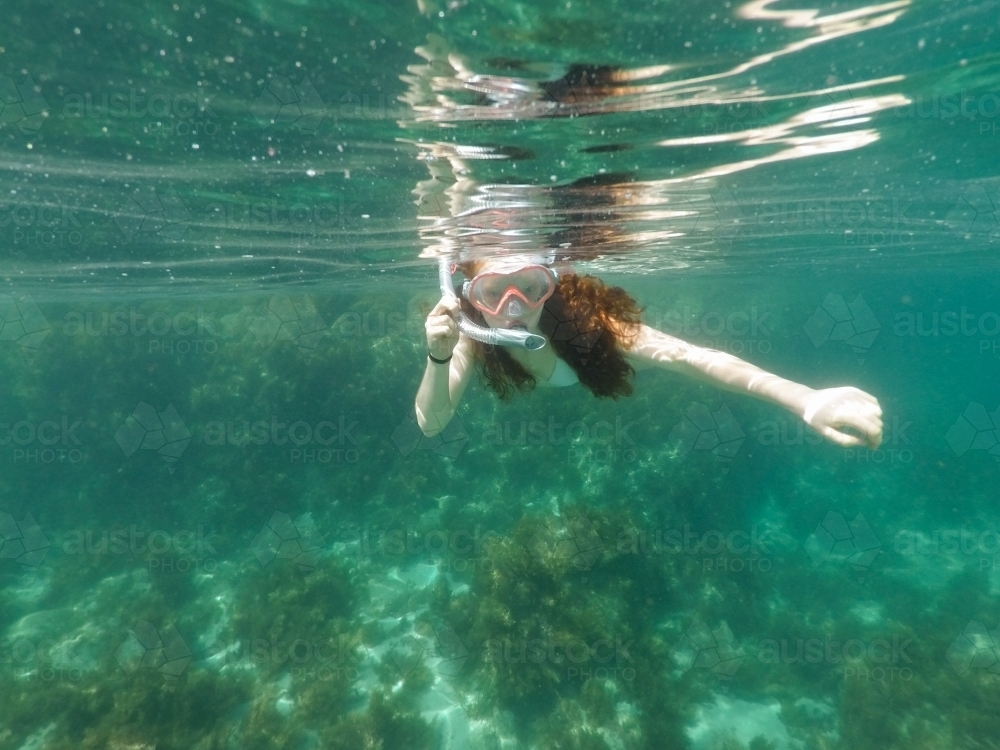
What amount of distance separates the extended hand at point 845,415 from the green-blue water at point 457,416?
3418 mm

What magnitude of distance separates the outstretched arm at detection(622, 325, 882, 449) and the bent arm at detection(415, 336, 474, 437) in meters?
1.59

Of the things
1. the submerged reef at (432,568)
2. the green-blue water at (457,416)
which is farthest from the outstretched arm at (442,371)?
the submerged reef at (432,568)

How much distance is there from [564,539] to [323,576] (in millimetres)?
6734

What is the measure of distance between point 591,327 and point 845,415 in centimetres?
242

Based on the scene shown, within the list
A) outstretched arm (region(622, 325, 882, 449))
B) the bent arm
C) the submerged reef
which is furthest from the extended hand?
the submerged reef

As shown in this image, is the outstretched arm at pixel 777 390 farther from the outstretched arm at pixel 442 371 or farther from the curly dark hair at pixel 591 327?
the outstretched arm at pixel 442 371

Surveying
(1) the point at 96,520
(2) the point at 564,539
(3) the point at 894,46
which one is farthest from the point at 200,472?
(3) the point at 894,46

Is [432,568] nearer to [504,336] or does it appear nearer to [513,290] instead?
[513,290]

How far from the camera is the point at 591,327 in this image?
461 centimetres

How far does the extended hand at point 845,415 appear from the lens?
2.35 meters

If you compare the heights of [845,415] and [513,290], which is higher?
[513,290]

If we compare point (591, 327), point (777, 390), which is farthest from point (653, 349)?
point (777, 390)

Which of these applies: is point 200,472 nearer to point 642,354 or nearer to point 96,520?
point 96,520

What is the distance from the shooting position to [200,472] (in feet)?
60.2
